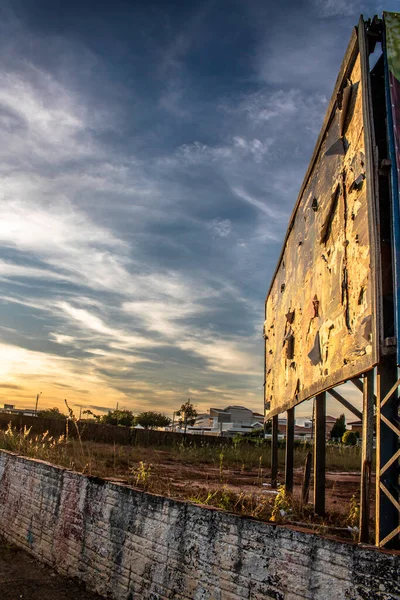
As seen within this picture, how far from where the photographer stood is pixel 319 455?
19.4ft

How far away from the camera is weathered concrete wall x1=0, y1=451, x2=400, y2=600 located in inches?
116

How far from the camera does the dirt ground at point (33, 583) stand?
4677 millimetres

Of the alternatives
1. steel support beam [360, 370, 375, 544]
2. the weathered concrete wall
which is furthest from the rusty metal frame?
the weathered concrete wall

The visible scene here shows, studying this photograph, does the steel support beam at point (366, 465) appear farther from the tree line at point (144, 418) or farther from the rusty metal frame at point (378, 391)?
the tree line at point (144, 418)

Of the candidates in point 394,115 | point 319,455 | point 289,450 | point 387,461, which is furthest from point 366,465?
point 289,450

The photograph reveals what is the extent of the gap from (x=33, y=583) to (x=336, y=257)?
4.94 metres

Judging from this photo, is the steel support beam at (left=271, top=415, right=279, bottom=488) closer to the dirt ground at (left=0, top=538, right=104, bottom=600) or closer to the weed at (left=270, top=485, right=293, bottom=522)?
the weed at (left=270, top=485, right=293, bottom=522)

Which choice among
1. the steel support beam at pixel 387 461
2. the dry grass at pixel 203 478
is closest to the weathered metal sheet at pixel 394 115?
the steel support beam at pixel 387 461

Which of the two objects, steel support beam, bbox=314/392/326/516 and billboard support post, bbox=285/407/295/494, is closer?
steel support beam, bbox=314/392/326/516

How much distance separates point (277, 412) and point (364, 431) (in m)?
5.48

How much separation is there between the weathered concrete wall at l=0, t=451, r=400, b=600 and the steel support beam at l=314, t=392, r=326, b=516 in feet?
7.92

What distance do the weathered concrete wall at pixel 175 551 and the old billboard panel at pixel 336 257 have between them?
149 centimetres

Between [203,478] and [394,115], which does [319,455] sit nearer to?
[394,115]

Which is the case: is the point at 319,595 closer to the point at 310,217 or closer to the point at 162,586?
the point at 162,586
